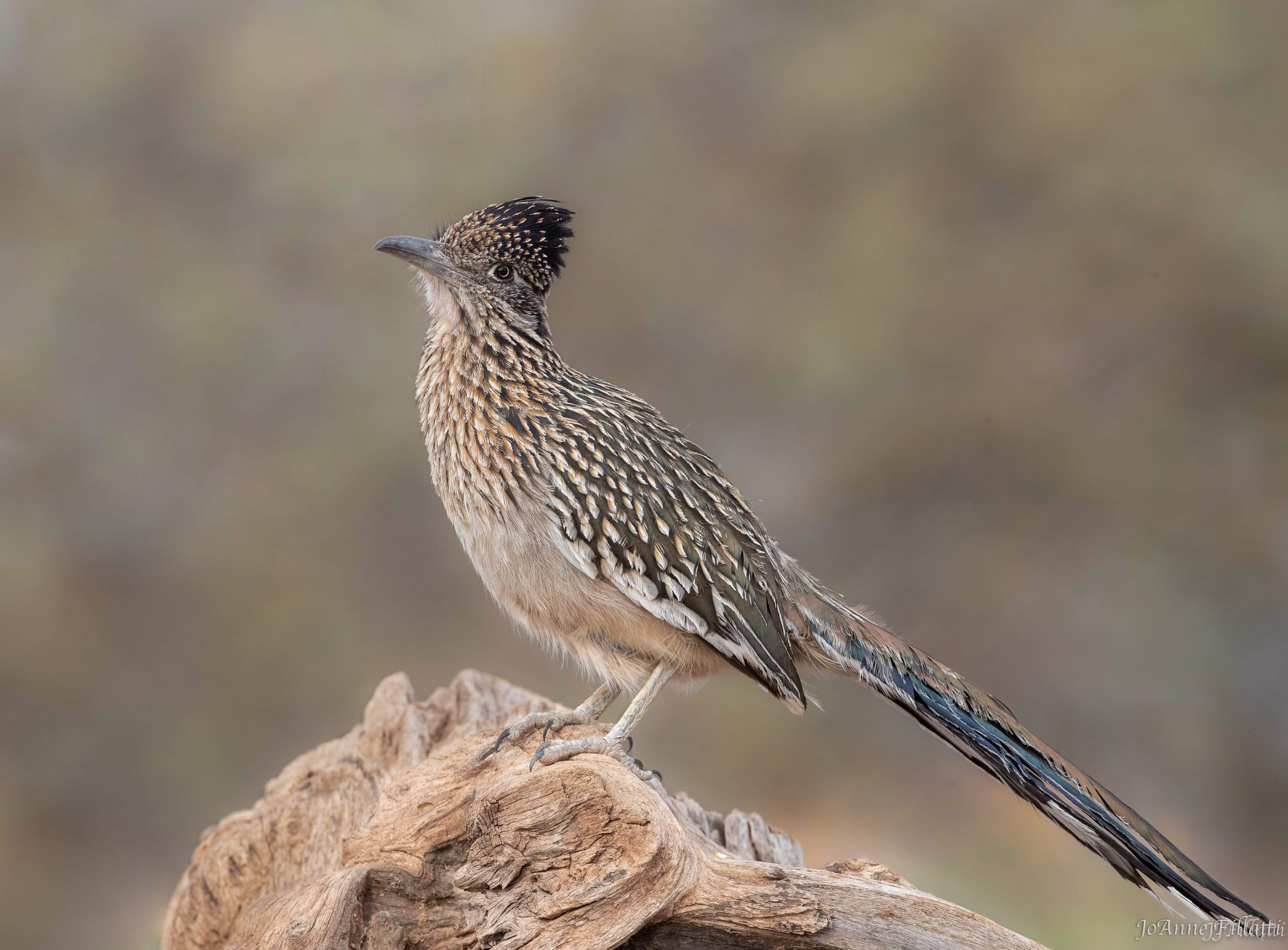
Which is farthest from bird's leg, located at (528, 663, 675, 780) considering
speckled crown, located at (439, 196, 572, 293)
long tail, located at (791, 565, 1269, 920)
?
speckled crown, located at (439, 196, 572, 293)

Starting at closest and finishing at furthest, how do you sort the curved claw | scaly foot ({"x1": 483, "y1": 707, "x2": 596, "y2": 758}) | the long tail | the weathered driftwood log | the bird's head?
the weathered driftwood log
the long tail
the curved claw
scaly foot ({"x1": 483, "y1": 707, "x2": 596, "y2": 758})
the bird's head

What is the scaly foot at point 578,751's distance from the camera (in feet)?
11.3

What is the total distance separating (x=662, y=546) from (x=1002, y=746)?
4.41 feet

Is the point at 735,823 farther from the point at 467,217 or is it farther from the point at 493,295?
the point at 467,217

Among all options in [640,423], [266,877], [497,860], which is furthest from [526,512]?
[266,877]

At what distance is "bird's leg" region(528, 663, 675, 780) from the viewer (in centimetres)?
346

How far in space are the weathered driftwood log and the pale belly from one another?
0.40 metres

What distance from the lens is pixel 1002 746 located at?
3482mm

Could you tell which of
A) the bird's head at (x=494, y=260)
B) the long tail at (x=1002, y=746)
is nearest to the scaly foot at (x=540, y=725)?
the long tail at (x=1002, y=746)

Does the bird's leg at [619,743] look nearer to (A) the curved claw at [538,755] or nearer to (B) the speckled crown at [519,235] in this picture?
(A) the curved claw at [538,755]

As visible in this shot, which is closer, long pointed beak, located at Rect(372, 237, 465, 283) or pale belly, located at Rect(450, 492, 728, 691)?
pale belly, located at Rect(450, 492, 728, 691)

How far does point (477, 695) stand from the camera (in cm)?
509

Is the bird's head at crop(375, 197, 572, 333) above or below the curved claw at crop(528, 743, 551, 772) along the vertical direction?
above

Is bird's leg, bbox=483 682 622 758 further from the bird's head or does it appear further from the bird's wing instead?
the bird's head
